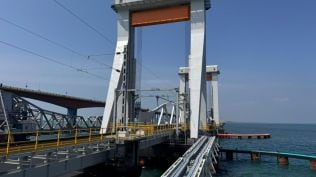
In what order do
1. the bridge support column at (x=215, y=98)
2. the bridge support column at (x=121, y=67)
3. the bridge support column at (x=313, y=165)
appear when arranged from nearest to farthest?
the bridge support column at (x=121, y=67)
the bridge support column at (x=313, y=165)
the bridge support column at (x=215, y=98)

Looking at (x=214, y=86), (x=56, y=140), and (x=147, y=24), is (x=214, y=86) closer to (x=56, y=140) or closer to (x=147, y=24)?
(x=147, y=24)

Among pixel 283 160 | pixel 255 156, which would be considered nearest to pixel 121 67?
pixel 255 156

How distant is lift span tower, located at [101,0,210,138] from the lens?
109 feet

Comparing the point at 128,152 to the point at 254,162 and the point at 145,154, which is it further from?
the point at 254,162

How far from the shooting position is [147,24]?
3625 centimetres

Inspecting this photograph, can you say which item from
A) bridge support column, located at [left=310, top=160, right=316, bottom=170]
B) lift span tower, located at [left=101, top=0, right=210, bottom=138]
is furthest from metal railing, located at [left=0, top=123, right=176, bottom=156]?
bridge support column, located at [left=310, top=160, right=316, bottom=170]

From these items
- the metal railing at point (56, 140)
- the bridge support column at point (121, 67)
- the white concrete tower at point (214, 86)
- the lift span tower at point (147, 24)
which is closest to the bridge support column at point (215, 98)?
the white concrete tower at point (214, 86)

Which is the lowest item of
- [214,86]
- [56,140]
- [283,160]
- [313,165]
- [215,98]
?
[313,165]

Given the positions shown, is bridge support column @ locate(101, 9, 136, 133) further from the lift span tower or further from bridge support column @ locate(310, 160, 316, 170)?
bridge support column @ locate(310, 160, 316, 170)

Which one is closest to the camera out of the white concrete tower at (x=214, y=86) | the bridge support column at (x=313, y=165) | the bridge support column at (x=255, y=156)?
the bridge support column at (x=313, y=165)

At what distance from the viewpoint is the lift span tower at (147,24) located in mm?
33344

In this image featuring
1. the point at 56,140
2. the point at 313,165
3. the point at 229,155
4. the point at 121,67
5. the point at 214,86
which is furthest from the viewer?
the point at 214,86

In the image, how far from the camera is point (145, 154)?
34375mm

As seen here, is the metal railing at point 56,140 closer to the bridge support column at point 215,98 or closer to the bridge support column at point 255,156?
the bridge support column at point 255,156
